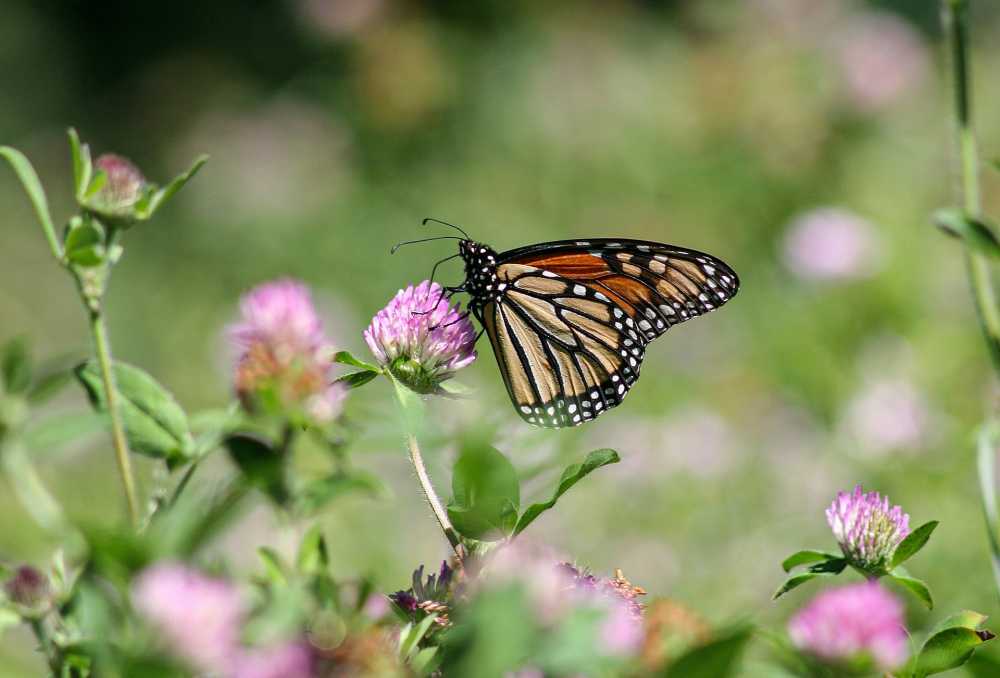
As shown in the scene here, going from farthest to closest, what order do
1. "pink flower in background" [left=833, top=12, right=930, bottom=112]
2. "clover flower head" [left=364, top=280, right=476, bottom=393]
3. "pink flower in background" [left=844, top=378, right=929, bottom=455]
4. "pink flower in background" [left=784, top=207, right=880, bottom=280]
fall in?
1. "pink flower in background" [left=833, top=12, right=930, bottom=112]
2. "pink flower in background" [left=784, top=207, right=880, bottom=280]
3. "pink flower in background" [left=844, top=378, right=929, bottom=455]
4. "clover flower head" [left=364, top=280, right=476, bottom=393]

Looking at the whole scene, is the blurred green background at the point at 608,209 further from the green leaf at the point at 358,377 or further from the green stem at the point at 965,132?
the green leaf at the point at 358,377

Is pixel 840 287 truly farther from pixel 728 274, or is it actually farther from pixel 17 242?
pixel 17 242

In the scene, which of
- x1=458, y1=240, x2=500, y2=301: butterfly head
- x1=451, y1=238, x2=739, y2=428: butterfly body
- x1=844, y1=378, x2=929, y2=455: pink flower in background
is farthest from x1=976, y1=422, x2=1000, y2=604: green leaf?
x1=844, y1=378, x2=929, y2=455: pink flower in background

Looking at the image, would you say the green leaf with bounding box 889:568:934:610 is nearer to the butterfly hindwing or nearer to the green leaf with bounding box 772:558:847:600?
the green leaf with bounding box 772:558:847:600

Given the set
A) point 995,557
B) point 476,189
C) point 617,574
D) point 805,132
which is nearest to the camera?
point 617,574

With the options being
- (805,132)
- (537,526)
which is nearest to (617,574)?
(537,526)

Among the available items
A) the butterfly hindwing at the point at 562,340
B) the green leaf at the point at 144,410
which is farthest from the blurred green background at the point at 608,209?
the green leaf at the point at 144,410
